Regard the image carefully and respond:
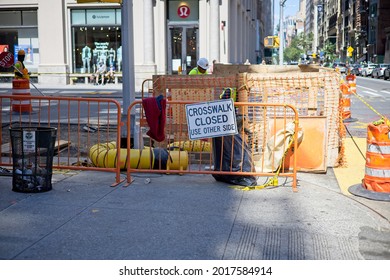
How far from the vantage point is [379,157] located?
277 inches

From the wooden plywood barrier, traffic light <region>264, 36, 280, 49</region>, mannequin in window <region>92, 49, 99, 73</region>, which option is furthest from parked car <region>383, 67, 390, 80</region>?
the wooden plywood barrier

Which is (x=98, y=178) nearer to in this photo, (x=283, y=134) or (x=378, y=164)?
(x=283, y=134)

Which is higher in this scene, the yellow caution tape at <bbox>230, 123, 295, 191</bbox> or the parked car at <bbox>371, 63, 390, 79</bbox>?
the parked car at <bbox>371, 63, 390, 79</bbox>

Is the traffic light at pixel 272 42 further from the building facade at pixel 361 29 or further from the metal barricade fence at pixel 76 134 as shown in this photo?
the building facade at pixel 361 29

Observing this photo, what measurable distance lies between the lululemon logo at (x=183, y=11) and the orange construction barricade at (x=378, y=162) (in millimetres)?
25977

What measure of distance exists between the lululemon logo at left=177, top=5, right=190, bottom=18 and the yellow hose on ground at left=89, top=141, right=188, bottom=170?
24.9 m

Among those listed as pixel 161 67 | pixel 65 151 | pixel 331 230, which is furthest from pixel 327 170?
pixel 161 67

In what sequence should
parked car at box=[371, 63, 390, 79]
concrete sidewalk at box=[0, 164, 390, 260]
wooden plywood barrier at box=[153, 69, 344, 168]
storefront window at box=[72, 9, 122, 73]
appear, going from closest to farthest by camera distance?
1. concrete sidewalk at box=[0, 164, 390, 260]
2. wooden plywood barrier at box=[153, 69, 344, 168]
3. storefront window at box=[72, 9, 122, 73]
4. parked car at box=[371, 63, 390, 79]

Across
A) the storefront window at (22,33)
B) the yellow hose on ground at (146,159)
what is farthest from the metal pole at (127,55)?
the storefront window at (22,33)

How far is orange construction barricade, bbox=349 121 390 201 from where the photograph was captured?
23.0ft

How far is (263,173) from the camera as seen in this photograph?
294 inches

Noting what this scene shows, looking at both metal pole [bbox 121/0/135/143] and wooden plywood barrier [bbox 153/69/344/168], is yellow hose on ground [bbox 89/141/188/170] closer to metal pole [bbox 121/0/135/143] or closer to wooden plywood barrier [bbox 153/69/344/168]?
wooden plywood barrier [bbox 153/69/344/168]

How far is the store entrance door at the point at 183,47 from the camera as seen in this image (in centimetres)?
3219

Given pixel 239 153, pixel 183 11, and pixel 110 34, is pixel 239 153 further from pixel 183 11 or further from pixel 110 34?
pixel 110 34
